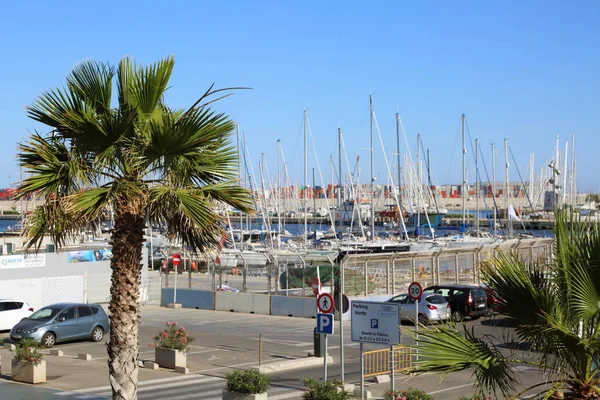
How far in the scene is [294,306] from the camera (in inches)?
1341

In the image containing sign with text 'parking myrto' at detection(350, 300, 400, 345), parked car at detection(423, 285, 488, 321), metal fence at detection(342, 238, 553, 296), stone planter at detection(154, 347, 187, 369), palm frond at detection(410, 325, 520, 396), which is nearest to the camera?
palm frond at detection(410, 325, 520, 396)

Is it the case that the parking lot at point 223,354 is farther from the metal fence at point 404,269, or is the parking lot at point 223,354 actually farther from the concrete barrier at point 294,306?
the metal fence at point 404,269

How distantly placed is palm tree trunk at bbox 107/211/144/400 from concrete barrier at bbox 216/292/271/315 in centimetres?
2442

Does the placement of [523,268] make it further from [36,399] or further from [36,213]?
[36,399]

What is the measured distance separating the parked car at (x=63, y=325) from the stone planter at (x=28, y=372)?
5.24 meters

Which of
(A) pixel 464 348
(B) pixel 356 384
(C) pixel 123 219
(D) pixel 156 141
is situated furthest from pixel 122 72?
(B) pixel 356 384

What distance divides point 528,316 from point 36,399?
12266mm

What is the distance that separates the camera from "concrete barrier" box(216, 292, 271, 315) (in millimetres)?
35350

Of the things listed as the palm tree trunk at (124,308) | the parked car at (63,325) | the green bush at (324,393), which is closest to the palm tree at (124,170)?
the palm tree trunk at (124,308)

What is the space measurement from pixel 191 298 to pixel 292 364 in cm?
1796

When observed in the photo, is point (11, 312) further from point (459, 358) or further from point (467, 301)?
point (459, 358)

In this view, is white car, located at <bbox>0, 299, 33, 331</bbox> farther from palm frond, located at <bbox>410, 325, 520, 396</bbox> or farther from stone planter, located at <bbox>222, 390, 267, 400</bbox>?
palm frond, located at <bbox>410, 325, 520, 396</bbox>

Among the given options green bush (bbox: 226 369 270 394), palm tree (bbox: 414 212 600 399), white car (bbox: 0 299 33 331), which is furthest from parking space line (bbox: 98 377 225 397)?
white car (bbox: 0 299 33 331)

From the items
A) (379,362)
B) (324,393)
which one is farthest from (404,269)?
(324,393)
